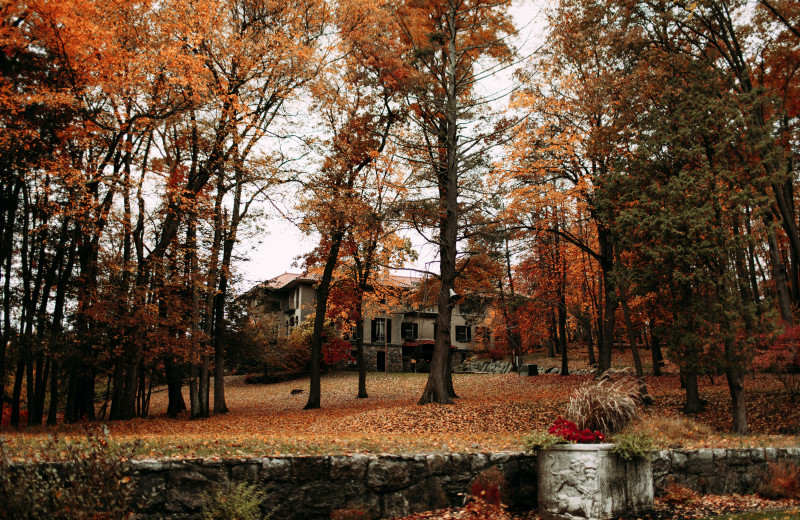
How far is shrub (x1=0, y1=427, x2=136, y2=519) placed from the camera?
4.24 metres

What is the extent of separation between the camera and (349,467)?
18.5 feet

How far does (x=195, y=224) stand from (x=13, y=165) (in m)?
5.42

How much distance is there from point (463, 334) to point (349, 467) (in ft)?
124

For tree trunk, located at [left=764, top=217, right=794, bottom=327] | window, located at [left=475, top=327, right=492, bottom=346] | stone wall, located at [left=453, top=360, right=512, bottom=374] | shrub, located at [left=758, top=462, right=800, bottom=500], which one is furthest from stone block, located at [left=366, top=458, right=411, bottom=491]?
window, located at [left=475, top=327, right=492, bottom=346]

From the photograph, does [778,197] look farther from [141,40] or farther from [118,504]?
[141,40]

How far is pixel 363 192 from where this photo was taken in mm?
17656

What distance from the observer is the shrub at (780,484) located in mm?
6773

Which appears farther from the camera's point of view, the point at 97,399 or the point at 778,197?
the point at 97,399

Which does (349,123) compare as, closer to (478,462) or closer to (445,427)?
(445,427)

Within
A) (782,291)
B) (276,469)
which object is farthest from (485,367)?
(276,469)

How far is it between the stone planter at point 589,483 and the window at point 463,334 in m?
36.7

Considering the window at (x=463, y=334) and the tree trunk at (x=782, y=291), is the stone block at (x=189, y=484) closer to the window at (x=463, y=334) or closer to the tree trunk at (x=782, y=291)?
the tree trunk at (x=782, y=291)

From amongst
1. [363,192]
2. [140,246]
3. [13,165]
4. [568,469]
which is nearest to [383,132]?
[363,192]

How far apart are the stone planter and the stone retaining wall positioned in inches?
19.2
